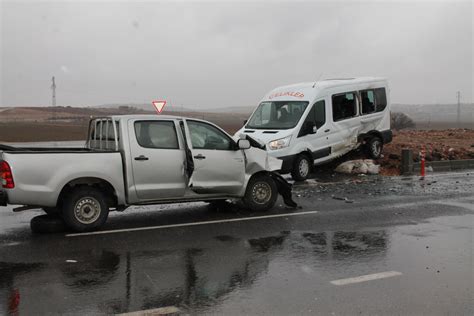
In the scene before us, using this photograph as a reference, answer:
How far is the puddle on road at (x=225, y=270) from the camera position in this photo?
16.7 feet

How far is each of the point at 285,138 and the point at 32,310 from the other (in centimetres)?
1031

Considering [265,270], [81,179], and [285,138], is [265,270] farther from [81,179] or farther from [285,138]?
[285,138]

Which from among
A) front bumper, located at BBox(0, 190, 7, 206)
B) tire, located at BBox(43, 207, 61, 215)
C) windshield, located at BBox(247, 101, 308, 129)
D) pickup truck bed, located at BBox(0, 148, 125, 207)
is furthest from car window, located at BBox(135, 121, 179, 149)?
windshield, located at BBox(247, 101, 308, 129)

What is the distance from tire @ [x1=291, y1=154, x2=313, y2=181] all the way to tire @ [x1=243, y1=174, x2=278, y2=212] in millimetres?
4509

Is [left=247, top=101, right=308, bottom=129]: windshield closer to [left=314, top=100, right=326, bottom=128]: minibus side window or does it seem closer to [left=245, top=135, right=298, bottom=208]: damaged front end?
[left=314, top=100, right=326, bottom=128]: minibus side window

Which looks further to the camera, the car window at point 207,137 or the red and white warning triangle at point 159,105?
the red and white warning triangle at point 159,105

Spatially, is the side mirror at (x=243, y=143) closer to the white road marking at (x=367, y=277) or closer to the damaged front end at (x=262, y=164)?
the damaged front end at (x=262, y=164)

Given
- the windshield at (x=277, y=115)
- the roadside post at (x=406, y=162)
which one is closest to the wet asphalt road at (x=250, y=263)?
the windshield at (x=277, y=115)

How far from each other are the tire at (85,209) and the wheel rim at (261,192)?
2.93m

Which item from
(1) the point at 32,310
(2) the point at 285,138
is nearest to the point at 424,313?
(1) the point at 32,310

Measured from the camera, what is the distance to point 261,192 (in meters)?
10.0

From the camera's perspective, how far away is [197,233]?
819 cm

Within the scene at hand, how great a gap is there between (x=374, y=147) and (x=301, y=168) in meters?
3.96

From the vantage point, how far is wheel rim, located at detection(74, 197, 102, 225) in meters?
8.09
